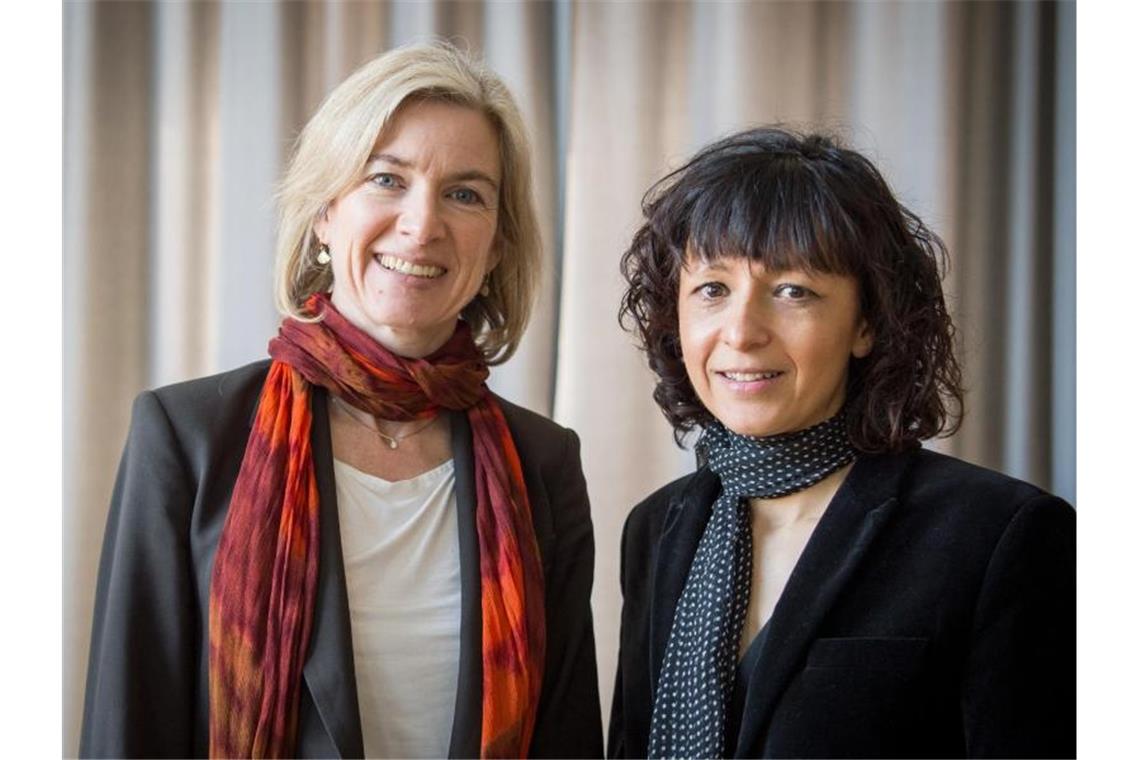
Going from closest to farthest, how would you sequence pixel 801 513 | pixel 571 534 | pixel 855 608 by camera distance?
pixel 855 608, pixel 801 513, pixel 571 534

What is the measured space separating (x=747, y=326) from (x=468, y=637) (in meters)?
0.62

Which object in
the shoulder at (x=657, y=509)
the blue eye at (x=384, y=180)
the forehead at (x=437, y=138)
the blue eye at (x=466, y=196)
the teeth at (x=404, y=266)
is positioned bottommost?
the shoulder at (x=657, y=509)

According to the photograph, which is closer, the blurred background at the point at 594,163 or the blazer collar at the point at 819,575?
the blazer collar at the point at 819,575

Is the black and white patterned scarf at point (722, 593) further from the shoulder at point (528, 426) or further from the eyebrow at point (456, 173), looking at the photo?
the eyebrow at point (456, 173)

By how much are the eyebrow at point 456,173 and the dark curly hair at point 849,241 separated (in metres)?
0.30

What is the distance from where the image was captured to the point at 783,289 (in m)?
1.61

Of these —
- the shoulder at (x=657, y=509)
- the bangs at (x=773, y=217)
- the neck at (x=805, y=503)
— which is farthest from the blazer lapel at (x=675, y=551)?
the bangs at (x=773, y=217)

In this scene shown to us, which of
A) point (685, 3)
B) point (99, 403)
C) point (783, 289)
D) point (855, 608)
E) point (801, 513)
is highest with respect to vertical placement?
point (685, 3)

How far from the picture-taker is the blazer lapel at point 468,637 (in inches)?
68.3

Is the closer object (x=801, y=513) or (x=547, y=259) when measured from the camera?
(x=801, y=513)

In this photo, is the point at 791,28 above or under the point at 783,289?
above
